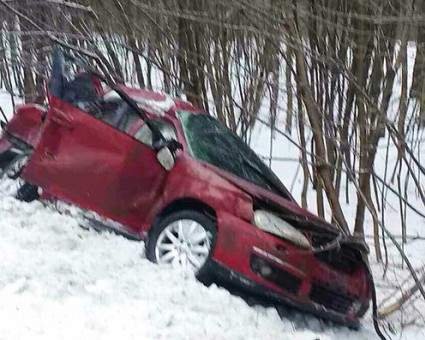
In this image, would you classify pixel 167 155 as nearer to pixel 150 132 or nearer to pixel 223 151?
pixel 150 132

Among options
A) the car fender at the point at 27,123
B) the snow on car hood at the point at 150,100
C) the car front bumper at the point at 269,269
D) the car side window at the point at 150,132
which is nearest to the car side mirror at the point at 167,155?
the car side window at the point at 150,132

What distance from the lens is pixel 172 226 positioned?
24.0ft

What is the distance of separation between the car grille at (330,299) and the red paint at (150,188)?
5 cm

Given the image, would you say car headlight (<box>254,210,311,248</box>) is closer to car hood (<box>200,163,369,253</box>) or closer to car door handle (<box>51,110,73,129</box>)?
car hood (<box>200,163,369,253</box>)

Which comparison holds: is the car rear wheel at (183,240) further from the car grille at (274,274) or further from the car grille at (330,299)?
the car grille at (330,299)

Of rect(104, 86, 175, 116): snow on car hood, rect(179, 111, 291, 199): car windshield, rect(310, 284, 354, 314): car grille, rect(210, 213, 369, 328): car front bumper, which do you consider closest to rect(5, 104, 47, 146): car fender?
rect(104, 86, 175, 116): snow on car hood

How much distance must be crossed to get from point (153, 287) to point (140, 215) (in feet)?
4.94

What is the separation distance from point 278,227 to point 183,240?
76 cm

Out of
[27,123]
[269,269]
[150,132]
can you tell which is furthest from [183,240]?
[27,123]

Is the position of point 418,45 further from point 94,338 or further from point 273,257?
point 94,338

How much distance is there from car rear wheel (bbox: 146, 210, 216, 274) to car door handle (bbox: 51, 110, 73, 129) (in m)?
1.48

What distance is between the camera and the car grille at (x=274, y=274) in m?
6.98

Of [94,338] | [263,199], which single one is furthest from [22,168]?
[94,338]

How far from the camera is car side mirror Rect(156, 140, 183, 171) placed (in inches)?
305
